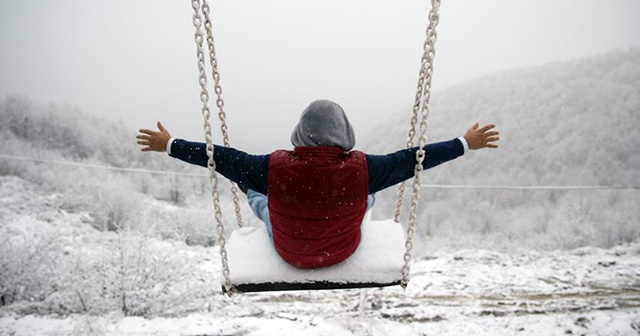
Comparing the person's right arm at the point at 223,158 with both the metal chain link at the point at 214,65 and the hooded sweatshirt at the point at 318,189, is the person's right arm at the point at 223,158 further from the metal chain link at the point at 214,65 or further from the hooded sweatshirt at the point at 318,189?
the metal chain link at the point at 214,65

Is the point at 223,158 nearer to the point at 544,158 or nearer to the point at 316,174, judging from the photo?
the point at 316,174

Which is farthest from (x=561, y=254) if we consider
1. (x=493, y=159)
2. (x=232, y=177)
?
(x=232, y=177)

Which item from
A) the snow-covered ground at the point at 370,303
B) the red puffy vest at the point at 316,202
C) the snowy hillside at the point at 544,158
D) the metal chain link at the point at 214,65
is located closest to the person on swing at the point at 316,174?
the red puffy vest at the point at 316,202

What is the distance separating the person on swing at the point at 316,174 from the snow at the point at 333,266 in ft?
0.16

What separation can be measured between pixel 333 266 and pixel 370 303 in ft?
7.45

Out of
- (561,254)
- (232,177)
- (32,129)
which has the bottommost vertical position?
(561,254)

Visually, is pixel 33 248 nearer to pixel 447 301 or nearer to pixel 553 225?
pixel 447 301

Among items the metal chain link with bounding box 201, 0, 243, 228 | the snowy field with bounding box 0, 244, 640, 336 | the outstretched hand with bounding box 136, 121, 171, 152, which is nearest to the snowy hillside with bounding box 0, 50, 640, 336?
the snowy field with bounding box 0, 244, 640, 336

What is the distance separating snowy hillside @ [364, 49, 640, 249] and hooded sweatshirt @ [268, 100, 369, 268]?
4.66m

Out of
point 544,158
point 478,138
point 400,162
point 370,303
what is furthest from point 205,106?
point 544,158

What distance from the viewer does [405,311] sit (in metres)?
3.75

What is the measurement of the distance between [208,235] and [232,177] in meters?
4.34

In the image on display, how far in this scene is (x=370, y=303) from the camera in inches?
154

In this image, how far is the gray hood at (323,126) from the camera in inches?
67.3
